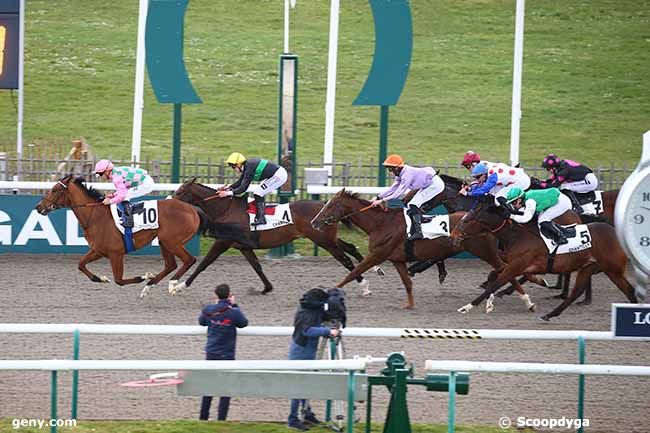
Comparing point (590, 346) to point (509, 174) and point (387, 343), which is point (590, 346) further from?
point (509, 174)

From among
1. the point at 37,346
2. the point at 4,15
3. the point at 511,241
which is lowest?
the point at 37,346

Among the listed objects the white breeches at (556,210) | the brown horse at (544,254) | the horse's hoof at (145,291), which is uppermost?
the white breeches at (556,210)

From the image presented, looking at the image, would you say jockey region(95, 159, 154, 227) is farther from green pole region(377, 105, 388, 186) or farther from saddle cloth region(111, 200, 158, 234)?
green pole region(377, 105, 388, 186)

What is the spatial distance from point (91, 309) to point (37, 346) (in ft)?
6.64

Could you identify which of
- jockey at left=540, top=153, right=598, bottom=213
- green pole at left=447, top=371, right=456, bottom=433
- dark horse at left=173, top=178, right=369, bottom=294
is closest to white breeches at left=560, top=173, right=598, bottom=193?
jockey at left=540, top=153, right=598, bottom=213

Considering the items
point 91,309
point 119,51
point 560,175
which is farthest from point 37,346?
point 119,51

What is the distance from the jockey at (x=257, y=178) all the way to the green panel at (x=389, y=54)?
276cm

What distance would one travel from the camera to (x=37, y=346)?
474 inches

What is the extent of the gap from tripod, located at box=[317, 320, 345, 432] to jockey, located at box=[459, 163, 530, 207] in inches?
218

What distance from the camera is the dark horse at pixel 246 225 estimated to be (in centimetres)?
1520

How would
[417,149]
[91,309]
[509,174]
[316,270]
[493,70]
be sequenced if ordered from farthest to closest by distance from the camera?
[493,70] → [417,149] → [316,270] → [509,174] → [91,309]

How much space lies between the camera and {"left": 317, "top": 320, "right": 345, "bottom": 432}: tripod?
360 inches

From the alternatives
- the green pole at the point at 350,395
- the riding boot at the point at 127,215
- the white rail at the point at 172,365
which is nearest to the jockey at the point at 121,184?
the riding boot at the point at 127,215

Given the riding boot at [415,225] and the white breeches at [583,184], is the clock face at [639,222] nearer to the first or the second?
the riding boot at [415,225]
